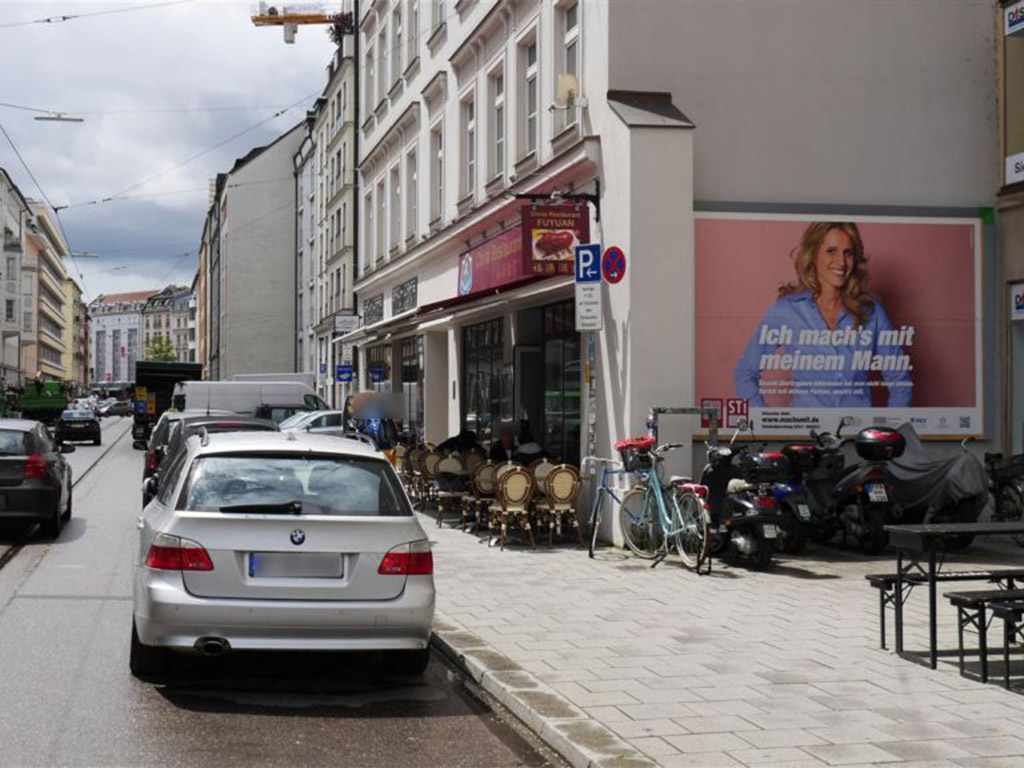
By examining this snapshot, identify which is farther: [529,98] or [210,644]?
[529,98]

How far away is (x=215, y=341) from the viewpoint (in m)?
89.6

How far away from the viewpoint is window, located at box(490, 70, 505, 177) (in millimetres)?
20203

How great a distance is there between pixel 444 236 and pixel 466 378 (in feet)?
8.97

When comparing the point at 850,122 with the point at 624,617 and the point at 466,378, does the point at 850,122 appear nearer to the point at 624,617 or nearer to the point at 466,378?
the point at 624,617

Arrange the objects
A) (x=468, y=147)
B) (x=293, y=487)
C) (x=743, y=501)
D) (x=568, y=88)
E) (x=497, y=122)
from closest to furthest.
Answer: (x=293, y=487) → (x=743, y=501) → (x=568, y=88) → (x=497, y=122) → (x=468, y=147)

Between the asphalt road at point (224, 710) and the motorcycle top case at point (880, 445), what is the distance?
6.39 meters

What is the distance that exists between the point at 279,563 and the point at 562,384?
447 inches

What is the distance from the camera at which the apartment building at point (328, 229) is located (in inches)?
1700

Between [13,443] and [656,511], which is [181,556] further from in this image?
[13,443]

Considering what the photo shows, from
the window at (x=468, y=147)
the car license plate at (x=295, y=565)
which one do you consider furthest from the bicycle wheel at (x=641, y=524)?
the window at (x=468, y=147)

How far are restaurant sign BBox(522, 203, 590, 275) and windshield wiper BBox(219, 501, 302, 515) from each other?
27.7 feet

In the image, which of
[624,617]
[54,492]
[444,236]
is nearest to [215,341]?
[444,236]

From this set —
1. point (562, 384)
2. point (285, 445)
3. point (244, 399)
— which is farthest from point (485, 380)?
point (285, 445)

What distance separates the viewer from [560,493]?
46.1 feet
